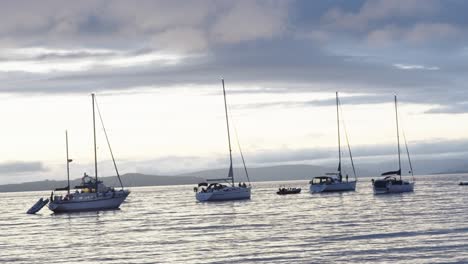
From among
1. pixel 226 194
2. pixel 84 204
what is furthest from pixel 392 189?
pixel 84 204

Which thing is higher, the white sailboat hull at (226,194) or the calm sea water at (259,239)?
the white sailboat hull at (226,194)

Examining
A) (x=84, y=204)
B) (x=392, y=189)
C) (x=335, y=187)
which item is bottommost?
(x=392, y=189)

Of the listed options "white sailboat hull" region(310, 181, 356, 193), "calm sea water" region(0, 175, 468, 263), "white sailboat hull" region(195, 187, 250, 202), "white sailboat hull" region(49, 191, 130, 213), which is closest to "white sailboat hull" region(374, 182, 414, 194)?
"white sailboat hull" region(310, 181, 356, 193)

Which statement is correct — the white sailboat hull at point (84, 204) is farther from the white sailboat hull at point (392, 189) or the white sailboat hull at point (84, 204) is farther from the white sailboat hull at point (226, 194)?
the white sailboat hull at point (392, 189)

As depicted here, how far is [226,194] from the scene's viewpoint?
124750 mm

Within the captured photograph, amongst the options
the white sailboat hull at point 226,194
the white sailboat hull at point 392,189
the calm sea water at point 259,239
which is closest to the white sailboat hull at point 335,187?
the white sailboat hull at point 392,189

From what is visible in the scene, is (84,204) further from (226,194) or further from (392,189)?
(392,189)

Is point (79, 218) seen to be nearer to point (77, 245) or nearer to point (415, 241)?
point (77, 245)

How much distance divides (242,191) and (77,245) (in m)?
68.9

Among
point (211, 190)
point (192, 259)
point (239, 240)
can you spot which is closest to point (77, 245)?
point (239, 240)

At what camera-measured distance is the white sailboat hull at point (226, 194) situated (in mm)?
124750

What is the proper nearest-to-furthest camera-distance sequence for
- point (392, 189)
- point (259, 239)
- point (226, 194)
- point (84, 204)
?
point (259, 239) → point (84, 204) → point (226, 194) → point (392, 189)

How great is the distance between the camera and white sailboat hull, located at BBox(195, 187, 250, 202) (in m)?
125

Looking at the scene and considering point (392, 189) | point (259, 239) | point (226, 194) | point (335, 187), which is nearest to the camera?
point (259, 239)
